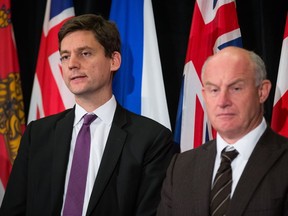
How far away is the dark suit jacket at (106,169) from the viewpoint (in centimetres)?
240

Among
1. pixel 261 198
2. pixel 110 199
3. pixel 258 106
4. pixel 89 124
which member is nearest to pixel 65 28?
pixel 89 124

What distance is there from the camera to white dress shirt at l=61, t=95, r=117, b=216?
2492 millimetres

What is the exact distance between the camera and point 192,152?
226 cm

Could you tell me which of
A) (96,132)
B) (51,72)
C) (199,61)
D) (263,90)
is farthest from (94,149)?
(51,72)

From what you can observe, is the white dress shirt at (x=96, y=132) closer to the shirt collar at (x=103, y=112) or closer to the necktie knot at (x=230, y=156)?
the shirt collar at (x=103, y=112)

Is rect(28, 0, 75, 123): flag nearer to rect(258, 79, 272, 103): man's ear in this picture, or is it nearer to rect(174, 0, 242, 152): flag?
rect(174, 0, 242, 152): flag

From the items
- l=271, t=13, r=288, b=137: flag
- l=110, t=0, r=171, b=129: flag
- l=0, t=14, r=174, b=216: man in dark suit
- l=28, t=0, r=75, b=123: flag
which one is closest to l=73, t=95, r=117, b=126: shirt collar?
l=0, t=14, r=174, b=216: man in dark suit

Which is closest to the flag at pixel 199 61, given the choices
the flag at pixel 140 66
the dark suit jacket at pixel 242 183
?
the flag at pixel 140 66

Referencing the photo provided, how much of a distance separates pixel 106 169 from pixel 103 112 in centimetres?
32

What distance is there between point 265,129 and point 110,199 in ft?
2.62

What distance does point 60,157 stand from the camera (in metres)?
2.51

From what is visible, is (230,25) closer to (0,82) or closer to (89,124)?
(89,124)

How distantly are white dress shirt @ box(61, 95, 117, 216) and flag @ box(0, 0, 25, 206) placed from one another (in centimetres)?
103

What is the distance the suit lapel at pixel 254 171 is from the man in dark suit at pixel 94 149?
0.54m
